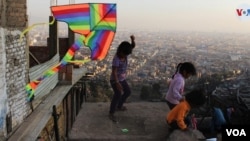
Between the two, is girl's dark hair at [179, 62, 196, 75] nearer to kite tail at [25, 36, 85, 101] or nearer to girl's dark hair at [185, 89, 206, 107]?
girl's dark hair at [185, 89, 206, 107]

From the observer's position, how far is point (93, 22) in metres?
6.77

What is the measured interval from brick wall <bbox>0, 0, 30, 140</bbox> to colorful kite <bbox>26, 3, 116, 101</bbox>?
0.71 meters

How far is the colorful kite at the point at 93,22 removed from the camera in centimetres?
671

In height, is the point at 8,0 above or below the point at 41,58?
above

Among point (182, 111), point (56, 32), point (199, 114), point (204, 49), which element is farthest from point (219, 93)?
point (204, 49)

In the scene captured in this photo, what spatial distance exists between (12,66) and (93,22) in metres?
1.54

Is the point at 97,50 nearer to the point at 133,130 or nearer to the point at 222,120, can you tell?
the point at 133,130

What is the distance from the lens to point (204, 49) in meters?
31.9

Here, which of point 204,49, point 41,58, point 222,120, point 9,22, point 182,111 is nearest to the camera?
point 182,111

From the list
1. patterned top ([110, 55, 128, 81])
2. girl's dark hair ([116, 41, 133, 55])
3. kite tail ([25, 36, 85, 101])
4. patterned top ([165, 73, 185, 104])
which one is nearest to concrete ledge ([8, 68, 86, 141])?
kite tail ([25, 36, 85, 101])

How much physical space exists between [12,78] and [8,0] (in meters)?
1.30

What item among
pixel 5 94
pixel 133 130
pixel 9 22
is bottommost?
pixel 133 130

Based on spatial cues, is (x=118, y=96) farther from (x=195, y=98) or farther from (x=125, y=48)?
(x=195, y=98)

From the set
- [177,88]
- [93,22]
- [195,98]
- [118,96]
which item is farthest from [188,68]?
[93,22]
